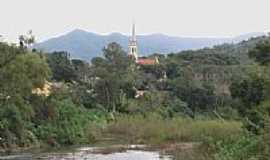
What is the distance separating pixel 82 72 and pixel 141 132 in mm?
25420

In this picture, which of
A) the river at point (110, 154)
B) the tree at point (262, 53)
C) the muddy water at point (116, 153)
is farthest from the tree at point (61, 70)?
the tree at point (262, 53)

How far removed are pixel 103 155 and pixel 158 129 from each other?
13674 millimetres

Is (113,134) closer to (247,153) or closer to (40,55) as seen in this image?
(40,55)

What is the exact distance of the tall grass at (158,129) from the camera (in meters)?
46.0

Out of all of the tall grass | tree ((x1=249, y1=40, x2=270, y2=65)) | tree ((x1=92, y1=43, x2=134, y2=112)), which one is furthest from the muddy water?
tree ((x1=92, y1=43, x2=134, y2=112))

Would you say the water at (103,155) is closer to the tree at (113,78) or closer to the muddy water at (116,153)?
the muddy water at (116,153)

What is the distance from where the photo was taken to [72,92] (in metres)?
66.8

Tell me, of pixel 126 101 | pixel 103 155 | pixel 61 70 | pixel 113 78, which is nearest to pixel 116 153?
pixel 103 155

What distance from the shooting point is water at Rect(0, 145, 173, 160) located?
37.9 metres

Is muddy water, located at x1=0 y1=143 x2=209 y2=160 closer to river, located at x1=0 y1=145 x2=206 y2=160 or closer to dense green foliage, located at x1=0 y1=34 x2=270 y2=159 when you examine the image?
river, located at x1=0 y1=145 x2=206 y2=160

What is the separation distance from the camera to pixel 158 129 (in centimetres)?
5362

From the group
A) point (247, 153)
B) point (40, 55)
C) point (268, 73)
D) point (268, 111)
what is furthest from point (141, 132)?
point (247, 153)

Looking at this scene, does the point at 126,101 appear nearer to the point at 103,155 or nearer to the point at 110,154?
the point at 110,154

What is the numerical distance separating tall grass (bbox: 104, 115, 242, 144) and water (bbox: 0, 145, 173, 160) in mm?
3867
